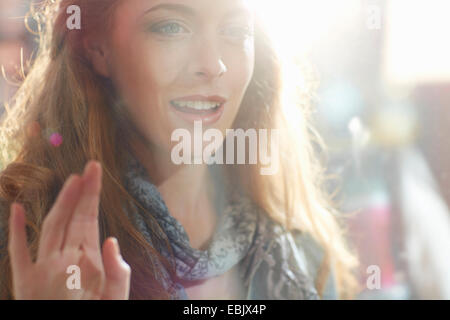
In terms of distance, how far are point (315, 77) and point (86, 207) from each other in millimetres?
598

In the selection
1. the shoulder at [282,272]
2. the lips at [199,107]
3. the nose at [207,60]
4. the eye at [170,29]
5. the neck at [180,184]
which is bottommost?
the shoulder at [282,272]

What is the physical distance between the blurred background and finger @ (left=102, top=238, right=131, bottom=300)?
54cm

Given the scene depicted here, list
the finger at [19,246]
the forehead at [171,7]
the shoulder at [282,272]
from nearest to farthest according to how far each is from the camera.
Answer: the finger at [19,246] < the forehead at [171,7] < the shoulder at [282,272]

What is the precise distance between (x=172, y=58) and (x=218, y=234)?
34cm

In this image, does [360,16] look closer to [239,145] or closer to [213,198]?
[239,145]

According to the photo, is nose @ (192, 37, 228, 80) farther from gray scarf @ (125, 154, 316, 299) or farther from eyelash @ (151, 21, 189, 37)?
gray scarf @ (125, 154, 316, 299)

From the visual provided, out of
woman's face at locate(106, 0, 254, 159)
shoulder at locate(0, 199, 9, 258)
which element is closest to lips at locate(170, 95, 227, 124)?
woman's face at locate(106, 0, 254, 159)

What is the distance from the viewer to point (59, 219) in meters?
0.62

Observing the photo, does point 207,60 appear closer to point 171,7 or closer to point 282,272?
point 171,7

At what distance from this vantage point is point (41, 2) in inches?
31.4

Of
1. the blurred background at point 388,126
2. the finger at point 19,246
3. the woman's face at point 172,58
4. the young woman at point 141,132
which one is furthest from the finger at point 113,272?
the blurred background at point 388,126

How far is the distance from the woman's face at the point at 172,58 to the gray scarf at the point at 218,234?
102 millimetres

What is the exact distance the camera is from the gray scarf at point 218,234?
2.55ft

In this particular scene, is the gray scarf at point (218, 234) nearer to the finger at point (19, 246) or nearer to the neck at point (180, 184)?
the neck at point (180, 184)
